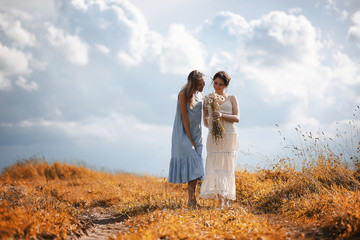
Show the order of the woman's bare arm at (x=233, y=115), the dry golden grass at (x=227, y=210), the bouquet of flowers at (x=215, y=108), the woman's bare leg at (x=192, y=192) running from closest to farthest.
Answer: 1. the dry golden grass at (x=227, y=210)
2. the bouquet of flowers at (x=215, y=108)
3. the woman's bare arm at (x=233, y=115)
4. the woman's bare leg at (x=192, y=192)

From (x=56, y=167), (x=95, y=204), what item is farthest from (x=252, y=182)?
(x=56, y=167)

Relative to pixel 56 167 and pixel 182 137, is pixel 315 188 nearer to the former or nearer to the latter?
pixel 182 137

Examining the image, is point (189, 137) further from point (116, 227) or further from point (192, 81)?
point (116, 227)

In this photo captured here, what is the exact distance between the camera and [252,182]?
970 cm

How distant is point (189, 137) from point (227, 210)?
168 centimetres

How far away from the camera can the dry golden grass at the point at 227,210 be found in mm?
4539

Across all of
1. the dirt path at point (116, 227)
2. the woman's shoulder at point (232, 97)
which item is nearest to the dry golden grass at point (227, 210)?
the dirt path at point (116, 227)

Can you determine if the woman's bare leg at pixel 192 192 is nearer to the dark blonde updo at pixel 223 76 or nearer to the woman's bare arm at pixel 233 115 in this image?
the woman's bare arm at pixel 233 115

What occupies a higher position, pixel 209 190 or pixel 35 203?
pixel 209 190

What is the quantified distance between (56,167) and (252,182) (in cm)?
907

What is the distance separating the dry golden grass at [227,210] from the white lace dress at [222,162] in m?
0.39

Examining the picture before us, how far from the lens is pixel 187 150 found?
658 centimetres

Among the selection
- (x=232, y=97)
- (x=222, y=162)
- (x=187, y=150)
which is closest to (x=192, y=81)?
(x=232, y=97)

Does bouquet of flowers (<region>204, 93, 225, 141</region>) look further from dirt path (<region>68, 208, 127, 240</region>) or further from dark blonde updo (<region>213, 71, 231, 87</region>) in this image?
dirt path (<region>68, 208, 127, 240</region>)
